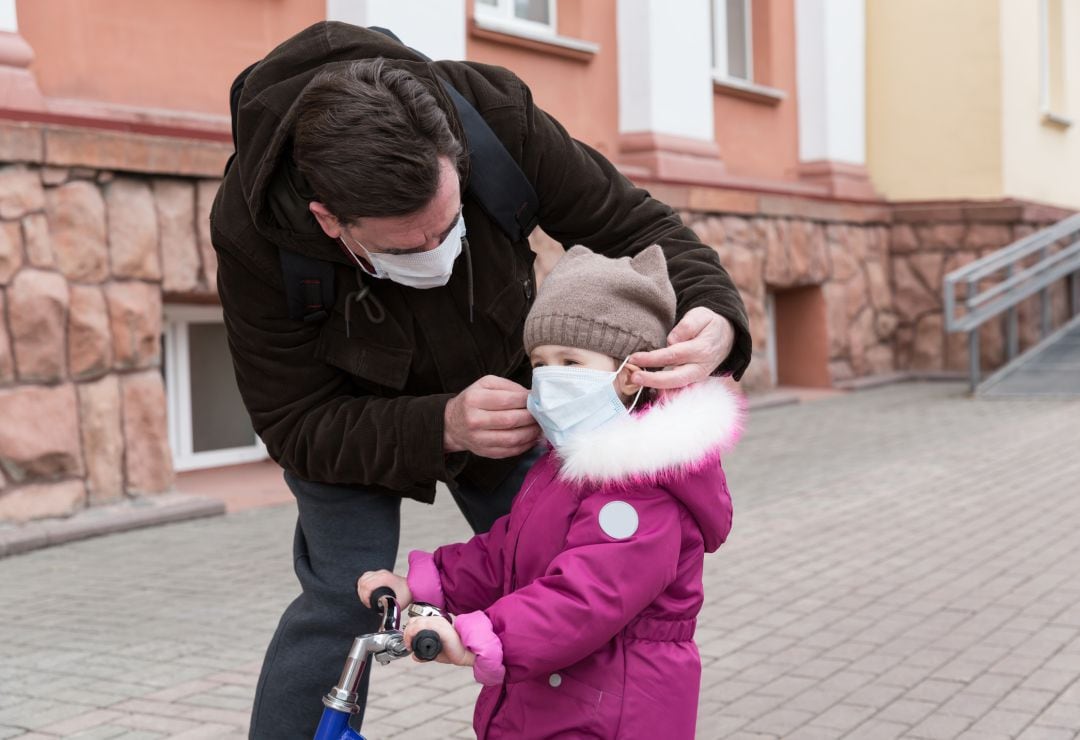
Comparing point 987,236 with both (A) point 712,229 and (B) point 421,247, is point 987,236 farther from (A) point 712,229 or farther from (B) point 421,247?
(B) point 421,247

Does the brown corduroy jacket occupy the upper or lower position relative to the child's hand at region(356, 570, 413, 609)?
upper

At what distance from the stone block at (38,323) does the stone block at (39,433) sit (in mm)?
88

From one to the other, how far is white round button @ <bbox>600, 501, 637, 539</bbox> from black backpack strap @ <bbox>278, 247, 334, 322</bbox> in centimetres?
62

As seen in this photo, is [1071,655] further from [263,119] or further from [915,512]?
[263,119]

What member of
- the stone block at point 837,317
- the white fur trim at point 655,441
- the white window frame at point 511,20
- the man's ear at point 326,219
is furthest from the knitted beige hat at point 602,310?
the stone block at point 837,317

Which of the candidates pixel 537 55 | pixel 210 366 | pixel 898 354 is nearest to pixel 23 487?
pixel 210 366

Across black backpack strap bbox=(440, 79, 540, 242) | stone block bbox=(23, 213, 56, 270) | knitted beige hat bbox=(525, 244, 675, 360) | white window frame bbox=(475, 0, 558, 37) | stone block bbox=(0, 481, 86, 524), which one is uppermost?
white window frame bbox=(475, 0, 558, 37)

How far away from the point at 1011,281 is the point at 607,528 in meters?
11.1

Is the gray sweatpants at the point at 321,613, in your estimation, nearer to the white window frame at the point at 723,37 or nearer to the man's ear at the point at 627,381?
the man's ear at the point at 627,381

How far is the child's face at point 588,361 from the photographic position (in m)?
2.36

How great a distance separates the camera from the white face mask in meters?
2.38

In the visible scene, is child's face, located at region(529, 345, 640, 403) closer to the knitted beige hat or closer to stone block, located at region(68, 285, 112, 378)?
the knitted beige hat

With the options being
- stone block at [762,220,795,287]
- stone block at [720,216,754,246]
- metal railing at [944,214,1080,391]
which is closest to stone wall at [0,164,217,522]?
stone block at [720,216,754,246]

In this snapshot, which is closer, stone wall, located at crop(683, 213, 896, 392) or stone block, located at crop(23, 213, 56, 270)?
stone block, located at crop(23, 213, 56, 270)
